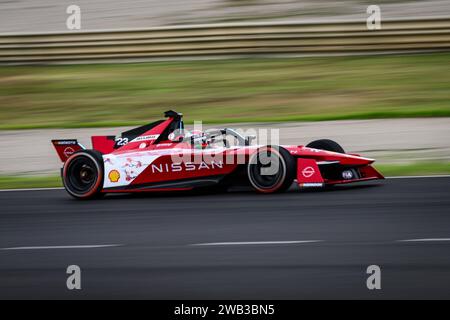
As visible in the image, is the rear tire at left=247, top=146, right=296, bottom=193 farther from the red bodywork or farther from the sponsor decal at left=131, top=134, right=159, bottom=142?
the sponsor decal at left=131, top=134, right=159, bottom=142

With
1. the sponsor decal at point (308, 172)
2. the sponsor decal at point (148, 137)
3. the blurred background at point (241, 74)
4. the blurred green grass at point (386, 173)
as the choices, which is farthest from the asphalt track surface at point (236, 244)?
the blurred background at point (241, 74)

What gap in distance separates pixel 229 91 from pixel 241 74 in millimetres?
957

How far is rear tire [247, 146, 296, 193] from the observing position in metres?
9.73

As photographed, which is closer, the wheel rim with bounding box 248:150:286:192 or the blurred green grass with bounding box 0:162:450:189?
the wheel rim with bounding box 248:150:286:192

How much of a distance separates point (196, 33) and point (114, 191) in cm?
995

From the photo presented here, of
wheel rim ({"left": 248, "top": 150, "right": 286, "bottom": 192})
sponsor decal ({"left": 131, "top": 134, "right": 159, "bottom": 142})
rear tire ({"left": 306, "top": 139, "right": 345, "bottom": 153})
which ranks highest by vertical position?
sponsor decal ({"left": 131, "top": 134, "right": 159, "bottom": 142})

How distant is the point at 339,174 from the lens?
1020 cm

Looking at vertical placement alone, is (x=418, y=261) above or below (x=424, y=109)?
below

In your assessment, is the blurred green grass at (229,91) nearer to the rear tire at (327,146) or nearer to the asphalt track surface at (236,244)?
the rear tire at (327,146)

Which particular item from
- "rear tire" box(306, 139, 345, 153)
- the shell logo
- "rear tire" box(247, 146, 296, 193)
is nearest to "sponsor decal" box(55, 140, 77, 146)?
the shell logo

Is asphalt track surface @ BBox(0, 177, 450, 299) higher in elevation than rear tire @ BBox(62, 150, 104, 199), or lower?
lower
